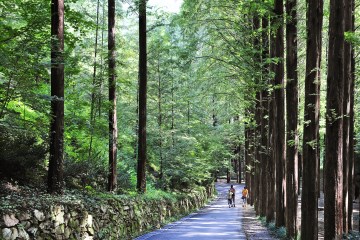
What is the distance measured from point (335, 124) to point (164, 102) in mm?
17957

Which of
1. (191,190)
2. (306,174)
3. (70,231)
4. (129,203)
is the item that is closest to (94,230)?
(70,231)

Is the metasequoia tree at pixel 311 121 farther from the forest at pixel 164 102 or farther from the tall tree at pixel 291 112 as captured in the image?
the tall tree at pixel 291 112

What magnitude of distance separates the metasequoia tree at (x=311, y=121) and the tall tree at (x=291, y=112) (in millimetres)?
1981

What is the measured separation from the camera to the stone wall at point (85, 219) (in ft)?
24.1

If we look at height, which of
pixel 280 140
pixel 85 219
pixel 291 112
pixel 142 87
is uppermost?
pixel 142 87

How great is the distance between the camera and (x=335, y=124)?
8.91 meters

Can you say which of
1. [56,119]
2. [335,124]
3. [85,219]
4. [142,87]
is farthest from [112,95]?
[335,124]

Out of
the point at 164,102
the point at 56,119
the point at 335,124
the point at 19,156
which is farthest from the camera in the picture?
the point at 164,102

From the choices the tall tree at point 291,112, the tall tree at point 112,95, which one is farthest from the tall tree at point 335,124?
the tall tree at point 112,95

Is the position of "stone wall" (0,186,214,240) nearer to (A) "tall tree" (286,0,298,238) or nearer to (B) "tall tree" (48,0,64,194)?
(B) "tall tree" (48,0,64,194)

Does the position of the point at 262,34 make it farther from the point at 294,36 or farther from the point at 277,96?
the point at 294,36

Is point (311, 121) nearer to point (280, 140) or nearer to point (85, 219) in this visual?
point (280, 140)

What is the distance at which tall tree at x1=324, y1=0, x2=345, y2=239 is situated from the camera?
29.1 feet

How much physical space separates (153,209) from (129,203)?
3.75 metres
